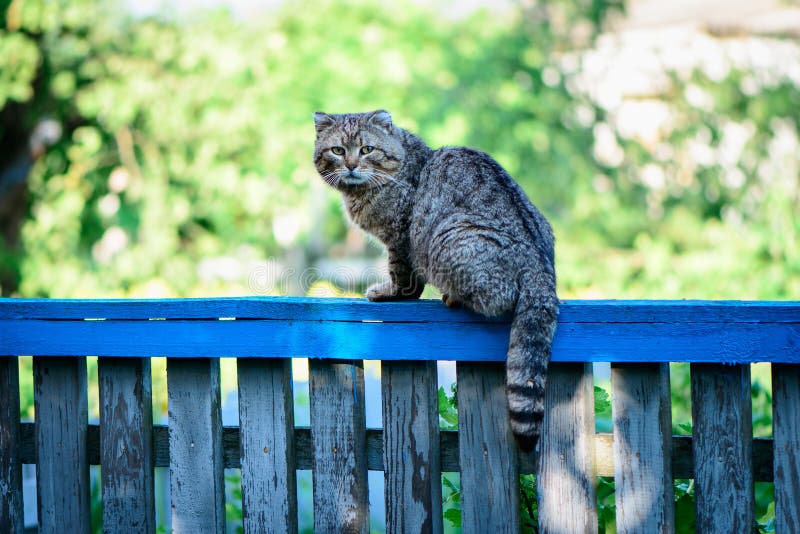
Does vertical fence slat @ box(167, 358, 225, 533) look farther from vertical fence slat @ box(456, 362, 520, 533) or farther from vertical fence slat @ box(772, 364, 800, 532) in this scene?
vertical fence slat @ box(772, 364, 800, 532)

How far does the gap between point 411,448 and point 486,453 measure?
199mm

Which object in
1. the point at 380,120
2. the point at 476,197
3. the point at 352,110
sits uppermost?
the point at 352,110

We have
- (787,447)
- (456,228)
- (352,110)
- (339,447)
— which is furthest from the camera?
(352,110)

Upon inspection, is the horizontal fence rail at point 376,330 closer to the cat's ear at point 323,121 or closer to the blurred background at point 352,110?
the cat's ear at point 323,121

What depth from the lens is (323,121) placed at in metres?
3.11

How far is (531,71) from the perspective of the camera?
781cm

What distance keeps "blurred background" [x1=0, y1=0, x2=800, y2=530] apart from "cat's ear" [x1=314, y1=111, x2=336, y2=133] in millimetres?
3929

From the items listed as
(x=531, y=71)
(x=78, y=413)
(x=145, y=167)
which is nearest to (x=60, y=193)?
(x=145, y=167)

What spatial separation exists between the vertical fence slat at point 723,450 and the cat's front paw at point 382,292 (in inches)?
39.5

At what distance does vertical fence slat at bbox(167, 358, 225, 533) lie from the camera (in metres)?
2.17

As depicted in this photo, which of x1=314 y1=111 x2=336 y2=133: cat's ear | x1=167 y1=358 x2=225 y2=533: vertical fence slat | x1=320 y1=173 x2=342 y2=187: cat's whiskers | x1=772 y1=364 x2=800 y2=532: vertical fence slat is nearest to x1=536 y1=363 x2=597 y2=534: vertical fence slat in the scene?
x1=772 y1=364 x2=800 y2=532: vertical fence slat

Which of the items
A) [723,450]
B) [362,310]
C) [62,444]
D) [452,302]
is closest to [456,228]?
[452,302]

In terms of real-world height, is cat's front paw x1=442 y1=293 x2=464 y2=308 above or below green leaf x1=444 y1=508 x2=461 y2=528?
above

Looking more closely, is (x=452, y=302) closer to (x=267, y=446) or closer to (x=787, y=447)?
(x=267, y=446)
